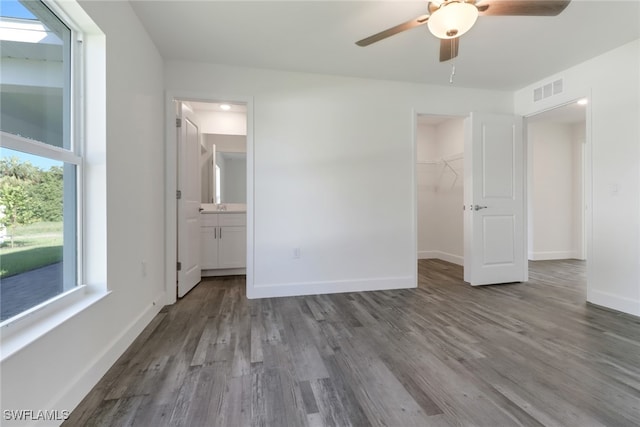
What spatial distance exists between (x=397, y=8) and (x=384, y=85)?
48.3 inches

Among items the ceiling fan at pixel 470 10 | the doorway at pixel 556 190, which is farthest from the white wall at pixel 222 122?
the doorway at pixel 556 190

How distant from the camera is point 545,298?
2.82 meters

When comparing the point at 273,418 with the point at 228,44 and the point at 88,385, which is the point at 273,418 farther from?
the point at 228,44

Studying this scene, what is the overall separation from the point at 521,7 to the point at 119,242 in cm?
275

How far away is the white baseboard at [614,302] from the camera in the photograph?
7.78 ft

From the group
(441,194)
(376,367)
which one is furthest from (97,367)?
(441,194)

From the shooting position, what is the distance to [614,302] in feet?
8.22

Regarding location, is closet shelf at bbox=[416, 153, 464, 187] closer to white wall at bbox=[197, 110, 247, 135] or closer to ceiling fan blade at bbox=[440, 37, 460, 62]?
ceiling fan blade at bbox=[440, 37, 460, 62]

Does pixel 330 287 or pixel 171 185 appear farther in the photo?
pixel 330 287

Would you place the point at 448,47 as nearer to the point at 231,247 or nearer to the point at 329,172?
the point at 329,172

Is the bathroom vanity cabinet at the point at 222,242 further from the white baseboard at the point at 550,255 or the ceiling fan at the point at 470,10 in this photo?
the white baseboard at the point at 550,255

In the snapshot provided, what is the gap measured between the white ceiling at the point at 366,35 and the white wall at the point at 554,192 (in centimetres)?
238

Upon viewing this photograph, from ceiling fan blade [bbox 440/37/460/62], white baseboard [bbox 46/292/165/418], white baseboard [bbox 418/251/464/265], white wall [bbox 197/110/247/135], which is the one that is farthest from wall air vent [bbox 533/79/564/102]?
white baseboard [bbox 46/292/165/418]

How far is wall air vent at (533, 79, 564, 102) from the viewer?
297cm
